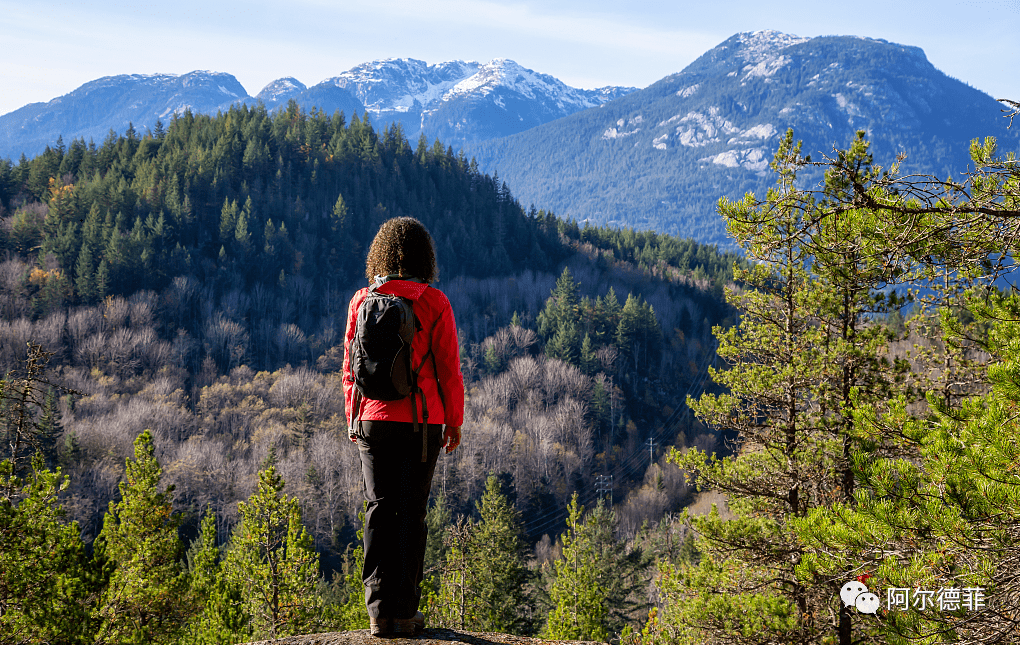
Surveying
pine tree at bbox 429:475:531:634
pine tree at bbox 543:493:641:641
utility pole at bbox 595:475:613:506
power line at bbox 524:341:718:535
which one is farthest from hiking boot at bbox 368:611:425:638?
utility pole at bbox 595:475:613:506

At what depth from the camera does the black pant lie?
13.8 ft

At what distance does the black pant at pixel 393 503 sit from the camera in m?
4.21

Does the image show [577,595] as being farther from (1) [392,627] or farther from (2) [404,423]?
(2) [404,423]

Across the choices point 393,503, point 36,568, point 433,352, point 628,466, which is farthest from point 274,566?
point 628,466

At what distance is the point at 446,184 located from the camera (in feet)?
426

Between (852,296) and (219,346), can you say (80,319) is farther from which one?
(852,296)

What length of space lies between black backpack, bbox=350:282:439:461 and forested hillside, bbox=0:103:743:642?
2985 centimetres

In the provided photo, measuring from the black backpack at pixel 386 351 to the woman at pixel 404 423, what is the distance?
0.26 ft

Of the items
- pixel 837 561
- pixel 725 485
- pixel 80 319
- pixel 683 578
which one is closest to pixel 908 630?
pixel 837 561

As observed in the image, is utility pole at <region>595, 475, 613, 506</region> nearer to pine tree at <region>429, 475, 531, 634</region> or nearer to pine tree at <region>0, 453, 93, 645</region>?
pine tree at <region>429, 475, 531, 634</region>

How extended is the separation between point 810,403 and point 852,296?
156cm

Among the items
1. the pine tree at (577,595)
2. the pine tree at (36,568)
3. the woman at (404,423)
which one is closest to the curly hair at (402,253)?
the woman at (404,423)

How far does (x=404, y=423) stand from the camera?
415 cm

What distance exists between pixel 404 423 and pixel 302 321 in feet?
310
